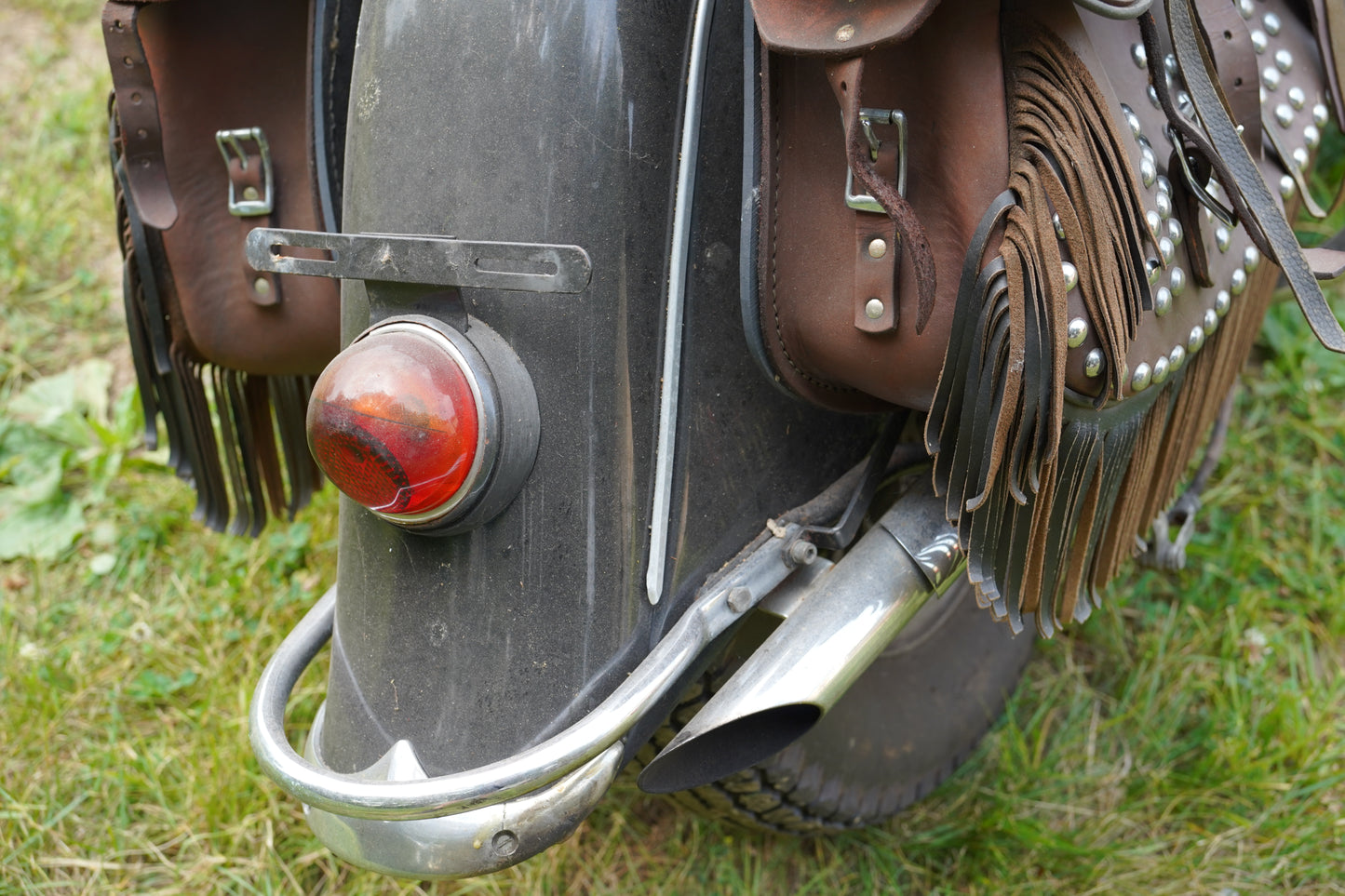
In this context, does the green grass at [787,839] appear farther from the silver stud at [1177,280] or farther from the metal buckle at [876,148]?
the metal buckle at [876,148]

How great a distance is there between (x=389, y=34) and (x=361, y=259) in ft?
0.71

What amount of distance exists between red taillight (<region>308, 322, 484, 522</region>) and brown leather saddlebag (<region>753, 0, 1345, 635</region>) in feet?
0.97

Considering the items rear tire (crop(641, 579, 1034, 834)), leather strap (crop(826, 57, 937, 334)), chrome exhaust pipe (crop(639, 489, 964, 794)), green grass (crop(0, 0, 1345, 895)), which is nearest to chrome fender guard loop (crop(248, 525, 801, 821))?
chrome exhaust pipe (crop(639, 489, 964, 794))

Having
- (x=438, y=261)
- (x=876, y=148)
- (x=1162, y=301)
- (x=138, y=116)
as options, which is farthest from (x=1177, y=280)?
(x=138, y=116)

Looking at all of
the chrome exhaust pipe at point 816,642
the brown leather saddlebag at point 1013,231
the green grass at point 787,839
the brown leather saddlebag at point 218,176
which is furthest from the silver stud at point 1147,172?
the green grass at point 787,839

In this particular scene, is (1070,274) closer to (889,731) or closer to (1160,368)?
(1160,368)

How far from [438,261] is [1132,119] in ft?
1.95

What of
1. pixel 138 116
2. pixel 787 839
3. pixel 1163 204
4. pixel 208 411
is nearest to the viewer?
pixel 1163 204

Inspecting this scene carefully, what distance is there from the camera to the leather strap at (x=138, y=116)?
3.57 feet

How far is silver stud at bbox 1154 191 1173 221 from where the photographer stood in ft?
3.02

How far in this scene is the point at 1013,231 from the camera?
826mm

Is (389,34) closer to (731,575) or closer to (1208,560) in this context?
(731,575)

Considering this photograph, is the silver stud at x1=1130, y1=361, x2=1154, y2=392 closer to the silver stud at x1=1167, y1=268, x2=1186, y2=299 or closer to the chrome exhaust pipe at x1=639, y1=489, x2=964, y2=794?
the silver stud at x1=1167, y1=268, x2=1186, y2=299

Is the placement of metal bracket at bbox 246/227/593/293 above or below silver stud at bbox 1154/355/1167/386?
above
